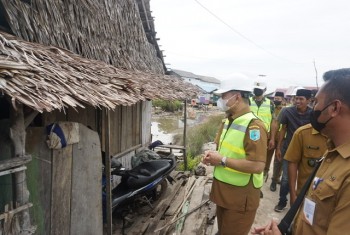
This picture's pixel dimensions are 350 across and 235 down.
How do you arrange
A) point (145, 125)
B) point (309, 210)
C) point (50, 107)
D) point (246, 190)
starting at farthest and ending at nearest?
1. point (145, 125)
2. point (246, 190)
3. point (50, 107)
4. point (309, 210)

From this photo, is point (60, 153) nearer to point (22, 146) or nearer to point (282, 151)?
point (22, 146)

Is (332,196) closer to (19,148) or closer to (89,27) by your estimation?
(19,148)

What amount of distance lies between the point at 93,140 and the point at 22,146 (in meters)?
1.06

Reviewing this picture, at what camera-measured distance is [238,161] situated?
267 cm

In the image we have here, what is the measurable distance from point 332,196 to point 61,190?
266 cm

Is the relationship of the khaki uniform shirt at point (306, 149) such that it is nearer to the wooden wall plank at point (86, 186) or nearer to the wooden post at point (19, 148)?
the wooden wall plank at point (86, 186)

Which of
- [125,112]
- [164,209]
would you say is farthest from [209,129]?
[164,209]

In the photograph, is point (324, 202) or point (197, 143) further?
point (197, 143)

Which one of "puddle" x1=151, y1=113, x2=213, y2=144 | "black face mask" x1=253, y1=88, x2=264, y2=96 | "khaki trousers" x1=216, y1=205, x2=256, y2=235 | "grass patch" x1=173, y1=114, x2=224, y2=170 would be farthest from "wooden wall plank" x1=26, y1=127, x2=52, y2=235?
"puddle" x1=151, y1=113, x2=213, y2=144

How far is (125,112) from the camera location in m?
7.21

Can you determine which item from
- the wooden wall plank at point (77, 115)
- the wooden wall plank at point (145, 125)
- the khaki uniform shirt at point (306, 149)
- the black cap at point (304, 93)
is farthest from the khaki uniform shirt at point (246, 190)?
the wooden wall plank at point (145, 125)

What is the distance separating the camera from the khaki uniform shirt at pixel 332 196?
137cm

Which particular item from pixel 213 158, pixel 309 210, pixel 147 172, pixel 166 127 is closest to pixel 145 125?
pixel 147 172

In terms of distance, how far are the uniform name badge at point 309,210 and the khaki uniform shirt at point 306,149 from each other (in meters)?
1.77
